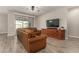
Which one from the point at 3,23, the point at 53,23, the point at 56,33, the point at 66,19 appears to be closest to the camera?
the point at 66,19

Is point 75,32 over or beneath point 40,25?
beneath

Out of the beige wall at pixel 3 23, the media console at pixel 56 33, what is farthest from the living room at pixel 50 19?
the beige wall at pixel 3 23

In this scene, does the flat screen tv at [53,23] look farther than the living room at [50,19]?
Yes

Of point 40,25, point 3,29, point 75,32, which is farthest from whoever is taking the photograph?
point 3,29

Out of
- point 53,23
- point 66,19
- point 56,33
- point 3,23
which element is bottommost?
point 56,33

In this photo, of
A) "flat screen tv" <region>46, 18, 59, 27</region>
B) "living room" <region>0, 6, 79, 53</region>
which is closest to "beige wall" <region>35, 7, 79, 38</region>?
"living room" <region>0, 6, 79, 53</region>

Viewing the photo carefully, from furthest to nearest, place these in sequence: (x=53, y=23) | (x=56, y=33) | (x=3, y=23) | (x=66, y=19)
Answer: (x=3, y=23)
(x=53, y=23)
(x=56, y=33)
(x=66, y=19)

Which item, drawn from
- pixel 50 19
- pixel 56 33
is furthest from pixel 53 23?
pixel 56 33

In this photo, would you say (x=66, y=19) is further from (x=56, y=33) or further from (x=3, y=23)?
(x=3, y=23)

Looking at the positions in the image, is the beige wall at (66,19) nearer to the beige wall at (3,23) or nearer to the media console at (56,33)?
the media console at (56,33)
